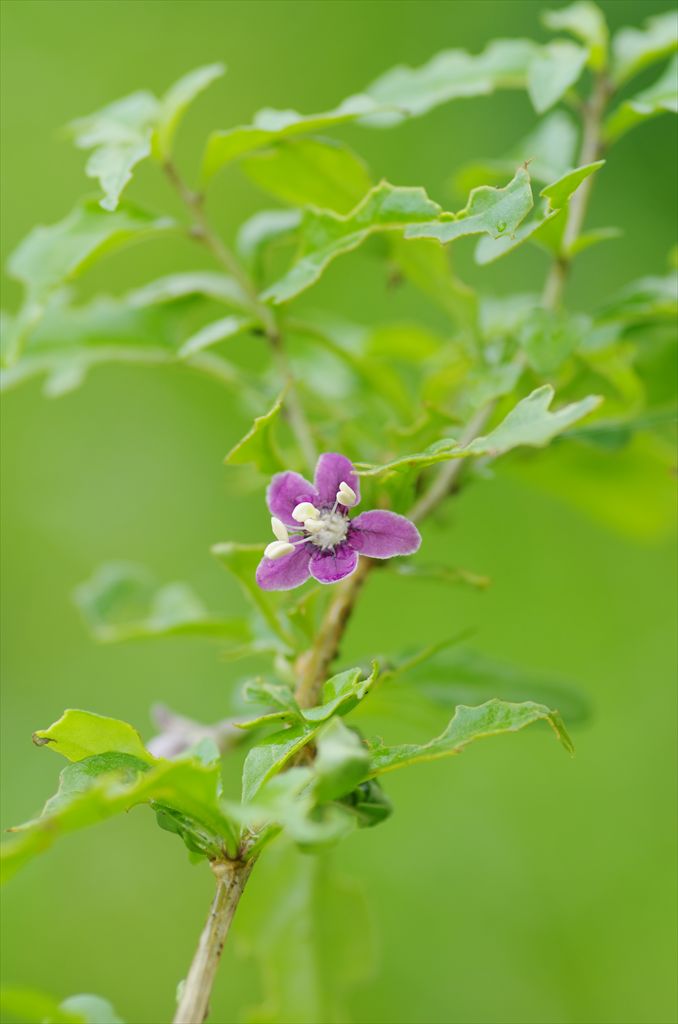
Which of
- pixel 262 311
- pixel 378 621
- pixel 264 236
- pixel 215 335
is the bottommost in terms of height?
pixel 215 335

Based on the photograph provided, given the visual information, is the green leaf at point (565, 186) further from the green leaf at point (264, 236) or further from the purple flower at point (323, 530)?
the green leaf at point (264, 236)

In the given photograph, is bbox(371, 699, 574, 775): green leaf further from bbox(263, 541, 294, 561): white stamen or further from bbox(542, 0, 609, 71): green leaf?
bbox(542, 0, 609, 71): green leaf

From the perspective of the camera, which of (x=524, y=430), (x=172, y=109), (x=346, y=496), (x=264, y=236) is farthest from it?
(x=264, y=236)

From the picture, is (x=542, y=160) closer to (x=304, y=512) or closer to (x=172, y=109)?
(x=172, y=109)

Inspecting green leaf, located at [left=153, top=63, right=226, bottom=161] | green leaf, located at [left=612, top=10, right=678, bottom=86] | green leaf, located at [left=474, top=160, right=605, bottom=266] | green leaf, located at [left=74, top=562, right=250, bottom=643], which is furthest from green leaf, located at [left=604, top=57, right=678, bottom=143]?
green leaf, located at [left=74, top=562, right=250, bottom=643]

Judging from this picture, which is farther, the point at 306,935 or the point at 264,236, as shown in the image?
the point at 306,935

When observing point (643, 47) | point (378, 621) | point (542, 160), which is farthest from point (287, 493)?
point (378, 621)
